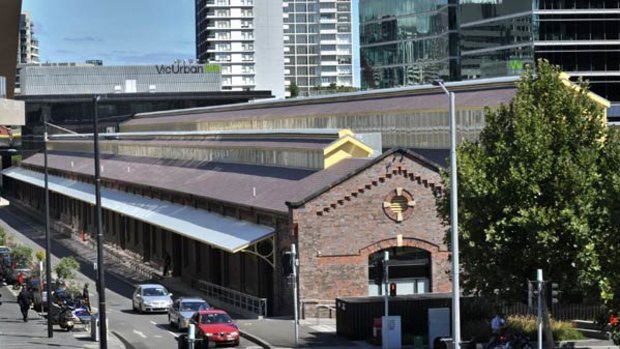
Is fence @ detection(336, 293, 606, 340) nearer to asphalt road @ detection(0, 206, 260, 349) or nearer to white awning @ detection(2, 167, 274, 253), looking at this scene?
asphalt road @ detection(0, 206, 260, 349)

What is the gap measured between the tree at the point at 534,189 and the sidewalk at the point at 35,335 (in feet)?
52.3

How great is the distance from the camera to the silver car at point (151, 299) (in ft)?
182

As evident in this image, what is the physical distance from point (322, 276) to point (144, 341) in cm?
863

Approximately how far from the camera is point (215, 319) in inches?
1711

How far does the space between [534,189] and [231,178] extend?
35060 millimetres

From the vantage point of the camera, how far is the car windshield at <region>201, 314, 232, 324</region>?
4322 cm

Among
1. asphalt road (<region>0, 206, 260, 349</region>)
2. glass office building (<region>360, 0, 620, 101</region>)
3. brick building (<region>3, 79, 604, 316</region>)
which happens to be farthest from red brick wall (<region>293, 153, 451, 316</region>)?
glass office building (<region>360, 0, 620, 101</region>)

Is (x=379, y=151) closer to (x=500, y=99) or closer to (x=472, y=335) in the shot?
(x=500, y=99)

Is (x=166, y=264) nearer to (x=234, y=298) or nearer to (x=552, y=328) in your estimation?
(x=234, y=298)

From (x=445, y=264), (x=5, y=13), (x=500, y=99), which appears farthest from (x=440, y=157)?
(x=5, y=13)

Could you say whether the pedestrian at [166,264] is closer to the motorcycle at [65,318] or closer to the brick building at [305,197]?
the brick building at [305,197]

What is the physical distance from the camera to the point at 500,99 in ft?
201

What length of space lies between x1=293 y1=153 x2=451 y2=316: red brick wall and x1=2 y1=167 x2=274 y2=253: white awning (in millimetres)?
3155

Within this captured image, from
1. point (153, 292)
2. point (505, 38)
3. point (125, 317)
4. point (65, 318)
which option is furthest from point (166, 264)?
point (505, 38)
